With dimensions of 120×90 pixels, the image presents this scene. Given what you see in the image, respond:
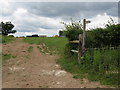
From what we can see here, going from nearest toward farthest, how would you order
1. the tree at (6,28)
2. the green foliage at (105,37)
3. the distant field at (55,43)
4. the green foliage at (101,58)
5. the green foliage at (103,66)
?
the green foliage at (103,66) < the green foliage at (101,58) < the green foliage at (105,37) < the distant field at (55,43) < the tree at (6,28)

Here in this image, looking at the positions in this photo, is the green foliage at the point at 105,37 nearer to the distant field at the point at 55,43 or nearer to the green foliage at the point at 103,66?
the green foliage at the point at 103,66

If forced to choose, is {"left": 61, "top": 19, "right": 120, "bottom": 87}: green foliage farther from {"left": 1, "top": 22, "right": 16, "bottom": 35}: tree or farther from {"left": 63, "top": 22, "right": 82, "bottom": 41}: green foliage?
{"left": 1, "top": 22, "right": 16, "bottom": 35}: tree

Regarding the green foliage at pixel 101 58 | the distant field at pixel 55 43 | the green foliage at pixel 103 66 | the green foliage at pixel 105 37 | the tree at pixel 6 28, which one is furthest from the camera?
the tree at pixel 6 28

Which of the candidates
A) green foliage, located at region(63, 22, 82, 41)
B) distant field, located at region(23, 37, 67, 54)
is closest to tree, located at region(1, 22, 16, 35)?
distant field, located at region(23, 37, 67, 54)

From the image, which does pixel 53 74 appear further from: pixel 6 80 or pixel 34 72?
pixel 6 80

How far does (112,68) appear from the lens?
19.0 ft

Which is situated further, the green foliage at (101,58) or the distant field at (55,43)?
the distant field at (55,43)

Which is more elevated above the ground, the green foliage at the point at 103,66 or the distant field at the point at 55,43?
the distant field at the point at 55,43

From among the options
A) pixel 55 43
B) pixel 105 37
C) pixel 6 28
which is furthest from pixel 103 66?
pixel 6 28

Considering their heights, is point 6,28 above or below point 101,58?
above

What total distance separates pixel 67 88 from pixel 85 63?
261 cm

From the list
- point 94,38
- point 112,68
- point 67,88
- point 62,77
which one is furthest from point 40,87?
point 94,38

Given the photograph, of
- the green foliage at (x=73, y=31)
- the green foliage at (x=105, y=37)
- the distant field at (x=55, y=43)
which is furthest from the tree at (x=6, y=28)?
the green foliage at (x=105, y=37)

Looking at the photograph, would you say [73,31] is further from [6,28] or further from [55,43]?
[6,28]
